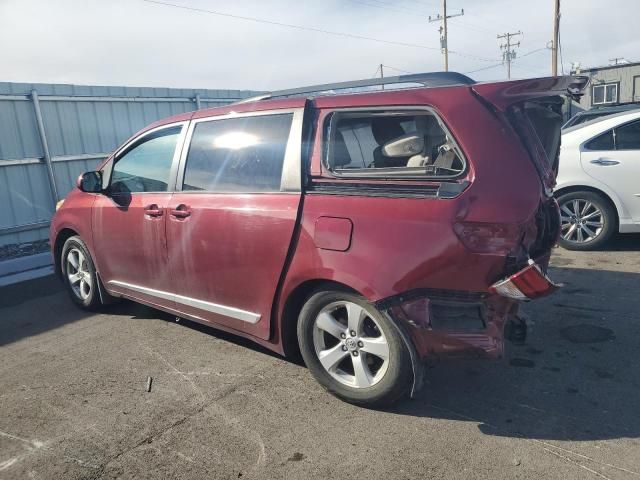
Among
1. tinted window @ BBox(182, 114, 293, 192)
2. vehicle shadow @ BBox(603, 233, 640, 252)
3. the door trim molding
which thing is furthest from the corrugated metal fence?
vehicle shadow @ BBox(603, 233, 640, 252)

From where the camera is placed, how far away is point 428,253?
2797 mm

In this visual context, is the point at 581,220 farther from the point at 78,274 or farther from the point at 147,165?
the point at 78,274

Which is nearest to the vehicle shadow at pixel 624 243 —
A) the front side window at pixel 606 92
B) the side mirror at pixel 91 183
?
the side mirror at pixel 91 183

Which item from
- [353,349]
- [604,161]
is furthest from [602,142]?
[353,349]

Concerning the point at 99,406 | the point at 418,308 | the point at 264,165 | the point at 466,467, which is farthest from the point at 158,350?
the point at 466,467

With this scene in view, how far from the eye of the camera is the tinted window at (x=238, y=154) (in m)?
3.48

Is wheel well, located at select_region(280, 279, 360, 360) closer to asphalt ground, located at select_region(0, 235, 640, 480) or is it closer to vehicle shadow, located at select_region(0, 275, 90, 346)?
asphalt ground, located at select_region(0, 235, 640, 480)

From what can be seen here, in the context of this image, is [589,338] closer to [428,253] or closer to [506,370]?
[506,370]

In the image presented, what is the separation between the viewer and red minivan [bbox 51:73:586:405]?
2809mm

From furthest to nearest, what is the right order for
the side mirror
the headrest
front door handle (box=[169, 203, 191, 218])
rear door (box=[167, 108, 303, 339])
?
the side mirror, front door handle (box=[169, 203, 191, 218]), rear door (box=[167, 108, 303, 339]), the headrest

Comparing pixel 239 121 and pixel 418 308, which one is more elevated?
pixel 239 121

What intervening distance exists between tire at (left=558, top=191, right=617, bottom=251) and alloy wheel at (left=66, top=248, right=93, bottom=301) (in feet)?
17.5

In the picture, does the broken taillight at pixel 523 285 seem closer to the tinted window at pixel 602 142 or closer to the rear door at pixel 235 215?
the rear door at pixel 235 215

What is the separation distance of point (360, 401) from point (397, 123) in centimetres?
165
